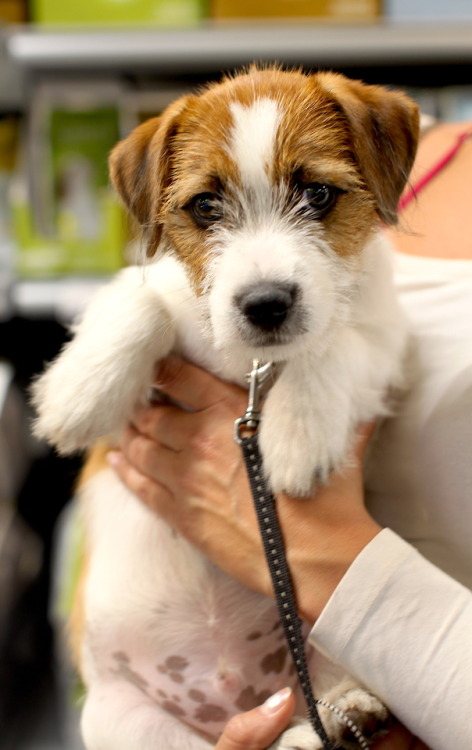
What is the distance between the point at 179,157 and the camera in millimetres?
1004

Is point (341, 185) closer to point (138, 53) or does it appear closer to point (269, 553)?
point (269, 553)

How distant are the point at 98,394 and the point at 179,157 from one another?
38 cm

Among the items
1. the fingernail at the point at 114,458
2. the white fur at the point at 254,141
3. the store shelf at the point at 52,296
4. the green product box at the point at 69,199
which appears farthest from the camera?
the green product box at the point at 69,199

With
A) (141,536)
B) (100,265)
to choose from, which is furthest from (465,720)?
(100,265)

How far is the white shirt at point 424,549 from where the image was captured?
80cm

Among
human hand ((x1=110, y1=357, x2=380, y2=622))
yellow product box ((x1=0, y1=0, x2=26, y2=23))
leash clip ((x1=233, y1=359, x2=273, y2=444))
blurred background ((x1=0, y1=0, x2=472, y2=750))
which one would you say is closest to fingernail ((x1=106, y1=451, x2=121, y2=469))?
human hand ((x1=110, y1=357, x2=380, y2=622))

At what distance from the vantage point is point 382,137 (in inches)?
38.0

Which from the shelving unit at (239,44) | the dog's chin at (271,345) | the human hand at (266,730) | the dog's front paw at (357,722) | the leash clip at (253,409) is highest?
the shelving unit at (239,44)

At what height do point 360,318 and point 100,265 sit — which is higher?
point 360,318

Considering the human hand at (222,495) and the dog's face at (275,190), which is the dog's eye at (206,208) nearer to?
the dog's face at (275,190)

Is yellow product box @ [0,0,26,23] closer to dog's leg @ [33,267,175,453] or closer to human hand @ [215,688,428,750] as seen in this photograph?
dog's leg @ [33,267,175,453]

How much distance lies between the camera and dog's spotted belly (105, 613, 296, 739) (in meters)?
1.06

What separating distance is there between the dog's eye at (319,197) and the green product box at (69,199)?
3.72 feet

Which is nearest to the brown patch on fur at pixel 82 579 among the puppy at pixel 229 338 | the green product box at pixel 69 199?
the puppy at pixel 229 338
